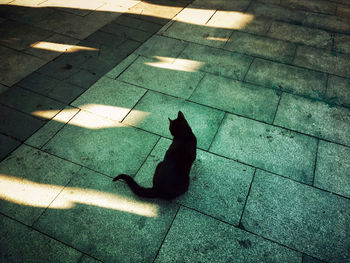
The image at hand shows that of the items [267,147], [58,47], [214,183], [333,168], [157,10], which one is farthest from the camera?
[157,10]

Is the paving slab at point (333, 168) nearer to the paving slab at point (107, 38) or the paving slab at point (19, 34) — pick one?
the paving slab at point (107, 38)

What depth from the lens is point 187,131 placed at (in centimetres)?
309

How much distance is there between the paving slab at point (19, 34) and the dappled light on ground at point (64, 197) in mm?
3848

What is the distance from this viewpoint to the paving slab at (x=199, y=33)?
6.03m

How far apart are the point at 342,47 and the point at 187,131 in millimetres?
5293

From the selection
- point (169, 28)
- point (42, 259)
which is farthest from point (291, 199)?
point (169, 28)

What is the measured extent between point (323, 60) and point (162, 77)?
375cm

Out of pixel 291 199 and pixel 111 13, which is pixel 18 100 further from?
pixel 291 199

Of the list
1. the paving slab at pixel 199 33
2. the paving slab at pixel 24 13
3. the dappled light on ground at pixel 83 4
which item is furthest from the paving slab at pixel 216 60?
the paving slab at pixel 24 13

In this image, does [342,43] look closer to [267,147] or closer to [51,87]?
[267,147]

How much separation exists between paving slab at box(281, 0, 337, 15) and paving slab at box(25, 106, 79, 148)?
7.10 m

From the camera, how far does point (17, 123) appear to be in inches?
167

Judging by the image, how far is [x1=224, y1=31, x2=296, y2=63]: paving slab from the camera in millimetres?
5656

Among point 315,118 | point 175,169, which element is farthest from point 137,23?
point 175,169
